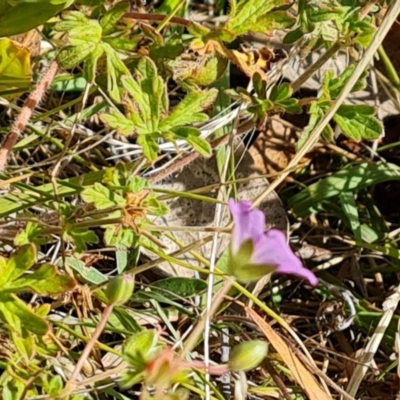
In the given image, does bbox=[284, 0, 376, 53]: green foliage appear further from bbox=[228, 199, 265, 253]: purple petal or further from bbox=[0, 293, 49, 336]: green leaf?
bbox=[0, 293, 49, 336]: green leaf

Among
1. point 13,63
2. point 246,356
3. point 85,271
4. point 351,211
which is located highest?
point 13,63

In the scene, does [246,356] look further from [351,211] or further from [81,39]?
[351,211]

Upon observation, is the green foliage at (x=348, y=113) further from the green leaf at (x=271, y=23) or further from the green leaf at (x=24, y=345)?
the green leaf at (x=24, y=345)

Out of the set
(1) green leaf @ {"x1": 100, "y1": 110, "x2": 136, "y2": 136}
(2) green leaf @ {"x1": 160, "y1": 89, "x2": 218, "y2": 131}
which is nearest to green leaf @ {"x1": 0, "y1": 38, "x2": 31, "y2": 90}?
(1) green leaf @ {"x1": 100, "y1": 110, "x2": 136, "y2": 136}

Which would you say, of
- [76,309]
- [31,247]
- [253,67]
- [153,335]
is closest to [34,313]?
[31,247]

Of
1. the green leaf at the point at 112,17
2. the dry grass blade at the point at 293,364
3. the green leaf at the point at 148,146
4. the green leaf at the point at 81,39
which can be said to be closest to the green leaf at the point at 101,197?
the green leaf at the point at 148,146

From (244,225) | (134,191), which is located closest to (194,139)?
(134,191)
